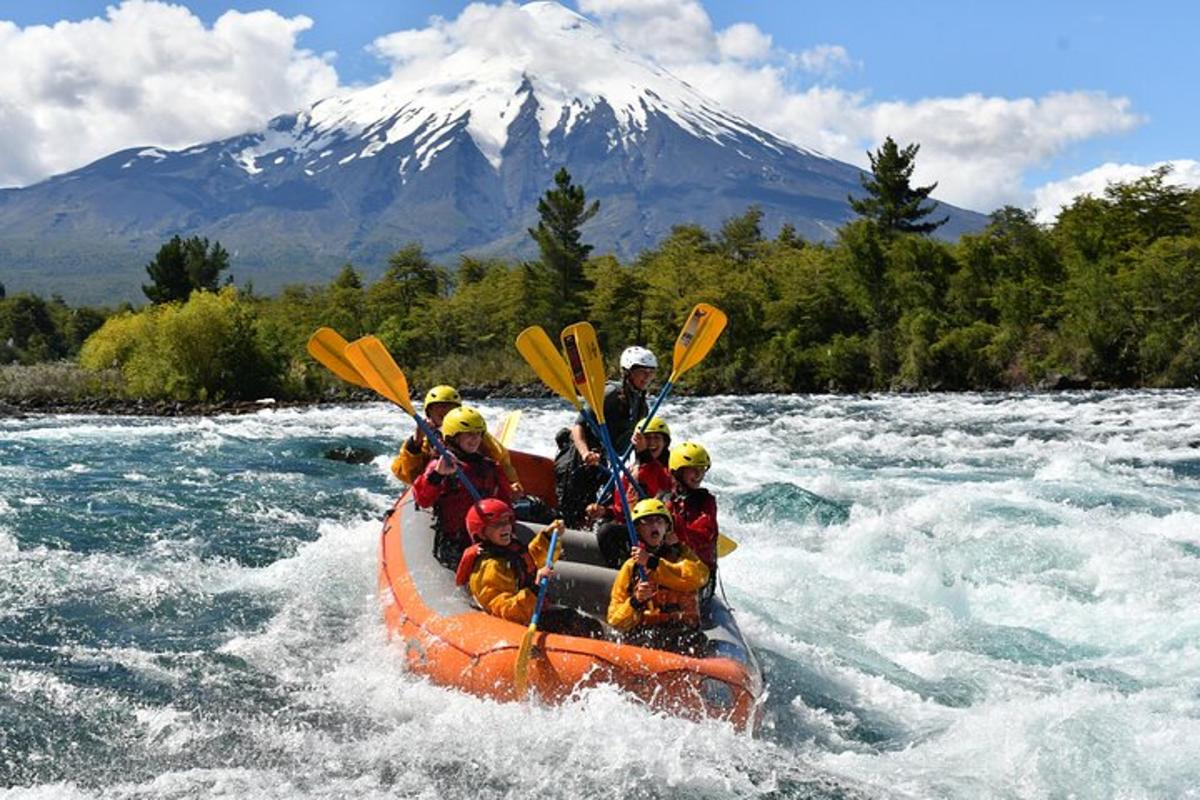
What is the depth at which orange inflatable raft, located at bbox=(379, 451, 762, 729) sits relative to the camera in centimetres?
559

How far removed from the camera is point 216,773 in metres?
5.31

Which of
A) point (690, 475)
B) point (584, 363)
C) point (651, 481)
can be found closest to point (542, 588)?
point (690, 475)

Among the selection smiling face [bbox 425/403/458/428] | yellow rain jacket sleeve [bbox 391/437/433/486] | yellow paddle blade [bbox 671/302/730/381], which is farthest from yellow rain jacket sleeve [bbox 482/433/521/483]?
yellow paddle blade [bbox 671/302/730/381]

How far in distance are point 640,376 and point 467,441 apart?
1515mm

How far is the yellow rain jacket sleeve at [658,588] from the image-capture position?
6020 mm

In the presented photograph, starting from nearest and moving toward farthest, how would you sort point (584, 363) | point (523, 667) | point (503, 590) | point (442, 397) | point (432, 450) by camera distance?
1. point (523, 667)
2. point (503, 590)
3. point (442, 397)
4. point (432, 450)
5. point (584, 363)

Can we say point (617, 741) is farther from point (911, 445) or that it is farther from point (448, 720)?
point (911, 445)

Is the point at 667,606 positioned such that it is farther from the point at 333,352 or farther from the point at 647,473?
the point at 333,352

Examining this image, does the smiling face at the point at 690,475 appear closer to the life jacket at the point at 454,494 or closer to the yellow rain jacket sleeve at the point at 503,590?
the yellow rain jacket sleeve at the point at 503,590

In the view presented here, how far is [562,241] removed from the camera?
5288cm

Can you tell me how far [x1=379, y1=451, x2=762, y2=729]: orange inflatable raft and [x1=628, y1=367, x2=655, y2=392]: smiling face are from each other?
4.59 feet

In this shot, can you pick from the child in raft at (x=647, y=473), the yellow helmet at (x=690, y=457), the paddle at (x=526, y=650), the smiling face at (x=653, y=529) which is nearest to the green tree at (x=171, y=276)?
the child in raft at (x=647, y=473)

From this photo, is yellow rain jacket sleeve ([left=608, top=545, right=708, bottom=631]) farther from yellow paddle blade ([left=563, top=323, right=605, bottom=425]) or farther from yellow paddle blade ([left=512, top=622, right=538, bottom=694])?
yellow paddle blade ([left=563, top=323, right=605, bottom=425])

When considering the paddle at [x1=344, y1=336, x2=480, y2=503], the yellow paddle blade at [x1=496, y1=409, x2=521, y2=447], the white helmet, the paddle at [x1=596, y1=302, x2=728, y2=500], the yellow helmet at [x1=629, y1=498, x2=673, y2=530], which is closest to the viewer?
the yellow helmet at [x1=629, y1=498, x2=673, y2=530]
